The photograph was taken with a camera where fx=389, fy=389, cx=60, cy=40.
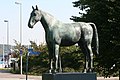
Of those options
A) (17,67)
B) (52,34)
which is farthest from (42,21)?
(17,67)

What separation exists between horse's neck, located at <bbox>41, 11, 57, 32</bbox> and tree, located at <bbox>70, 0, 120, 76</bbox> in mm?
9817

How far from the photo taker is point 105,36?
21.6 meters

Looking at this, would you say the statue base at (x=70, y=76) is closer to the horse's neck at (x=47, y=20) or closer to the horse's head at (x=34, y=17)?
the horse's neck at (x=47, y=20)

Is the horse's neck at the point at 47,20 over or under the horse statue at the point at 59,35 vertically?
over

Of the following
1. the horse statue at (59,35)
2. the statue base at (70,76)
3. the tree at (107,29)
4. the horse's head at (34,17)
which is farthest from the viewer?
the tree at (107,29)

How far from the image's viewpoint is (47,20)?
11.1 meters

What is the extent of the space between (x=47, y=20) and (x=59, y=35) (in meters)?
0.59

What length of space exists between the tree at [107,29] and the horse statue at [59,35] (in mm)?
9297

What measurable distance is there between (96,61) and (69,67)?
20185mm

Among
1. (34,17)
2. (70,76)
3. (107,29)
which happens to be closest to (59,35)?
(34,17)

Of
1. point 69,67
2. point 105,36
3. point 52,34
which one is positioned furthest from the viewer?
point 69,67

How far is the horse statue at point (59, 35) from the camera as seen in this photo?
10812 mm

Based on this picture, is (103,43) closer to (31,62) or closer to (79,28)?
(79,28)

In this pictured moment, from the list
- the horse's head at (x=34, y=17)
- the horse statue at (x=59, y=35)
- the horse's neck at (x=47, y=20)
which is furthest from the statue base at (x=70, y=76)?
the horse's head at (x=34, y=17)
